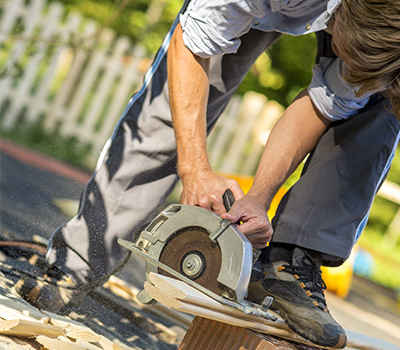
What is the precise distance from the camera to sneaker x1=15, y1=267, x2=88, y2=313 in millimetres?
2378

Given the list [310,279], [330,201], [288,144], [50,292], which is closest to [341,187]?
[330,201]

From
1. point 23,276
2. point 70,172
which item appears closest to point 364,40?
point 23,276

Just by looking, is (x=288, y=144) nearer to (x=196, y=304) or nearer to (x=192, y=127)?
(x=192, y=127)

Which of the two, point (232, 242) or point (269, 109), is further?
point (269, 109)

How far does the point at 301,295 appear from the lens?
211 centimetres

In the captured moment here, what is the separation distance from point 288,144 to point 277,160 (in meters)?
0.09

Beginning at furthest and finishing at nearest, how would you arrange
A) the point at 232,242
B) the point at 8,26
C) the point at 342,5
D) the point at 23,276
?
the point at 8,26, the point at 23,276, the point at 342,5, the point at 232,242

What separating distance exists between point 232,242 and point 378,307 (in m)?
6.12

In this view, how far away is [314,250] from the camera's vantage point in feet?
7.57

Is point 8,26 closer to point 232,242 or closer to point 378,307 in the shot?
point 378,307

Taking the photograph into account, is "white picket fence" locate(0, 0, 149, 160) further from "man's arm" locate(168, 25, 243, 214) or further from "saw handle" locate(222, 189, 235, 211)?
"saw handle" locate(222, 189, 235, 211)

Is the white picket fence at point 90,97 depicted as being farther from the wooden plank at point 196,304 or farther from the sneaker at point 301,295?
the wooden plank at point 196,304

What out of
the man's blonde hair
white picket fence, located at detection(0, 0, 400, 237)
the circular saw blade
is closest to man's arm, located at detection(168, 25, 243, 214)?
the circular saw blade

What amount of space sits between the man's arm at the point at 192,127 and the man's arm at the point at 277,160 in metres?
0.08
